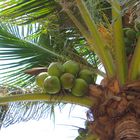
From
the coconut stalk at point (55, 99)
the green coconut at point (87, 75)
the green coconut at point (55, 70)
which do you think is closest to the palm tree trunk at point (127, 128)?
the coconut stalk at point (55, 99)

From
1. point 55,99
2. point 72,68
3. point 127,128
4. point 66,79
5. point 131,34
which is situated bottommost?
point 127,128

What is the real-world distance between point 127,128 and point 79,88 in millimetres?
501

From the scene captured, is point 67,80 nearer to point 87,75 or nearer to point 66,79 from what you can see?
point 66,79

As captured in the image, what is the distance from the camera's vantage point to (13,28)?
170 inches

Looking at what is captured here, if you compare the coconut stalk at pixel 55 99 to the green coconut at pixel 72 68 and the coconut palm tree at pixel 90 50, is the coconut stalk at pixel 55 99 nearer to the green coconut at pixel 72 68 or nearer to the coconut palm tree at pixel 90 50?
the coconut palm tree at pixel 90 50

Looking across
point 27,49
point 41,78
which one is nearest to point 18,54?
point 27,49

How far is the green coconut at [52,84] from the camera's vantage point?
10.2 feet

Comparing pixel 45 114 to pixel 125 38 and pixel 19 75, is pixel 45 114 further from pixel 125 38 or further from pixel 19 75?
pixel 125 38

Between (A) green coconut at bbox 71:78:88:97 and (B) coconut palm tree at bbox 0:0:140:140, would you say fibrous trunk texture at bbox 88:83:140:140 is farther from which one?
(A) green coconut at bbox 71:78:88:97

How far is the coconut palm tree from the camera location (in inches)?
117

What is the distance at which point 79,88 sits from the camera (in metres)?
3.16

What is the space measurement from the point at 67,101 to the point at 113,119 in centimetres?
44

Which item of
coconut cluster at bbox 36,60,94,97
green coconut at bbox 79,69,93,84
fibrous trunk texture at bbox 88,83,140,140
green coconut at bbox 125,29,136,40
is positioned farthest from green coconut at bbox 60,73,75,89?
green coconut at bbox 125,29,136,40

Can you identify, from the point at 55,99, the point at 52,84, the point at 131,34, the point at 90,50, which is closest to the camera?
the point at 52,84
